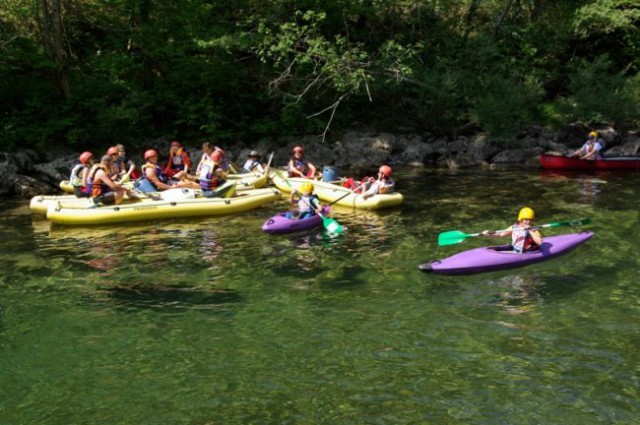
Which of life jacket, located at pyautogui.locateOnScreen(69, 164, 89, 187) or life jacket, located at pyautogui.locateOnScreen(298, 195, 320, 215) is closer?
life jacket, located at pyautogui.locateOnScreen(298, 195, 320, 215)

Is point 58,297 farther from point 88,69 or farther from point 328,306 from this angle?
→ point 88,69

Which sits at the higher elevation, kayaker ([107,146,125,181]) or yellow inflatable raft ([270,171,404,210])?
kayaker ([107,146,125,181])

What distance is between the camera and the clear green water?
5621 mm

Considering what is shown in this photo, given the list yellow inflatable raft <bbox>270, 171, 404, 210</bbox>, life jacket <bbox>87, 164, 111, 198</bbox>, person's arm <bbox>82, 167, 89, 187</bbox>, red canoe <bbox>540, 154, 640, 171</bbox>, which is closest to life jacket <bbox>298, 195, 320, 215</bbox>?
yellow inflatable raft <bbox>270, 171, 404, 210</bbox>

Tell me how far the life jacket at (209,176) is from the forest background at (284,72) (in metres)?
6.47

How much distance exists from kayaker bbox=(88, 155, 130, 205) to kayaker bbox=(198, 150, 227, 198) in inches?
71.2

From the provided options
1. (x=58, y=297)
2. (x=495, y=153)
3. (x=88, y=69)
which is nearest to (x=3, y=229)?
(x=58, y=297)

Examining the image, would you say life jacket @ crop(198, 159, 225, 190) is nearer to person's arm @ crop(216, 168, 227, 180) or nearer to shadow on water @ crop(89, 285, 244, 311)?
person's arm @ crop(216, 168, 227, 180)

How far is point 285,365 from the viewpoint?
251 inches

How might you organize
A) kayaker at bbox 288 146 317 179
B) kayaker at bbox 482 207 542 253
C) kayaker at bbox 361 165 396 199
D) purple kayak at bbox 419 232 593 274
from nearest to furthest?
purple kayak at bbox 419 232 593 274 → kayaker at bbox 482 207 542 253 → kayaker at bbox 361 165 396 199 → kayaker at bbox 288 146 317 179

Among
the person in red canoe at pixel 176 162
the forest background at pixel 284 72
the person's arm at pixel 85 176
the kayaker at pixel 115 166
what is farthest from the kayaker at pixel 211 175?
the forest background at pixel 284 72

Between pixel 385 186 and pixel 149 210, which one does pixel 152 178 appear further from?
pixel 385 186

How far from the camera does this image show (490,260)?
346 inches

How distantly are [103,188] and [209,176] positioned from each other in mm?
2264
